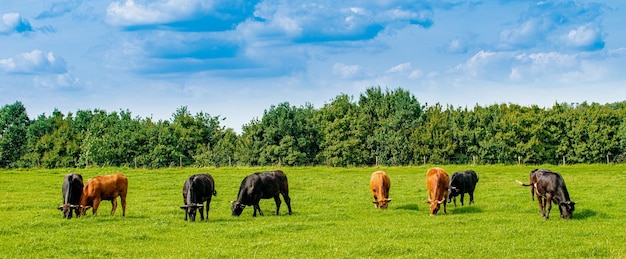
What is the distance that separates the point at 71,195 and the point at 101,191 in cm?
119

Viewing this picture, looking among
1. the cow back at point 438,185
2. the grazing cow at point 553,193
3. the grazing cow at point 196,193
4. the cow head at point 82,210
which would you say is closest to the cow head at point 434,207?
the cow back at point 438,185

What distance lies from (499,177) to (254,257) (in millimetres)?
33621

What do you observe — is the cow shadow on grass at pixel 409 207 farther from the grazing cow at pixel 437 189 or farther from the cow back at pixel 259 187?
the cow back at pixel 259 187

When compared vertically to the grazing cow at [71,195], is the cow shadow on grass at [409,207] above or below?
below

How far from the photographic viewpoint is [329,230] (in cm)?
2198

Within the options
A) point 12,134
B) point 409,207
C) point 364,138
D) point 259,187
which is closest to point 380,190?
point 409,207

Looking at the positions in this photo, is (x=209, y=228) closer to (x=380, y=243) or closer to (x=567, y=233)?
(x=380, y=243)

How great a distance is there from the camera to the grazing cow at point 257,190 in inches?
1038

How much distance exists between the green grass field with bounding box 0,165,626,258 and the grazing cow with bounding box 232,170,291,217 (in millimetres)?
582

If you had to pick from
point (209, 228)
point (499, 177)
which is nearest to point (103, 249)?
point (209, 228)

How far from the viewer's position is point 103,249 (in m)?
18.5

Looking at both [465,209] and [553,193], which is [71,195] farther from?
[553,193]

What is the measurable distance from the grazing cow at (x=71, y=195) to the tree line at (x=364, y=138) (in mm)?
50669

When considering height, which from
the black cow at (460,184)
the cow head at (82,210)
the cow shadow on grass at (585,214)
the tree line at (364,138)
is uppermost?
the tree line at (364,138)
